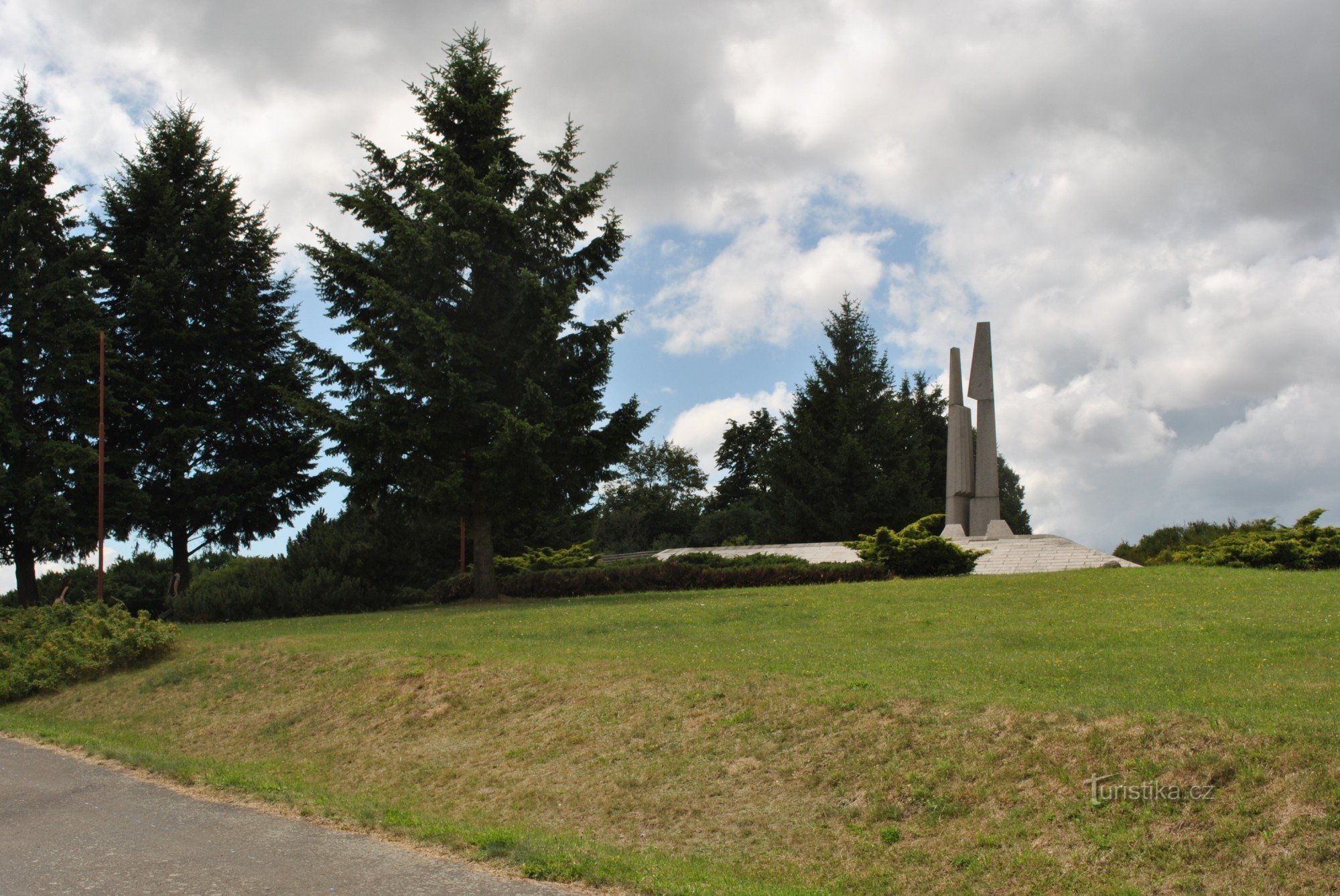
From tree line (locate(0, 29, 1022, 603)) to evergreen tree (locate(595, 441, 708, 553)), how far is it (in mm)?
19894

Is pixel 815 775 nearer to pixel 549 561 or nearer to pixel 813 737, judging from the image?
pixel 813 737

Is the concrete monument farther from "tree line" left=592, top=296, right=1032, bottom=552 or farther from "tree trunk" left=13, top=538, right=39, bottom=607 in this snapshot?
"tree trunk" left=13, top=538, right=39, bottom=607

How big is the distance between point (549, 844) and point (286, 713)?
6.49 m

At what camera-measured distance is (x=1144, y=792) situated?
6.46 m

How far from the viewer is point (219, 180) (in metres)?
29.8

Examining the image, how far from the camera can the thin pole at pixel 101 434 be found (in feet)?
79.4

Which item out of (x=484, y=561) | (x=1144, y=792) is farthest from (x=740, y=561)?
(x=1144, y=792)

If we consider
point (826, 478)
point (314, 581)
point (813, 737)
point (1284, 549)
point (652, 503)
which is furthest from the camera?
point (652, 503)

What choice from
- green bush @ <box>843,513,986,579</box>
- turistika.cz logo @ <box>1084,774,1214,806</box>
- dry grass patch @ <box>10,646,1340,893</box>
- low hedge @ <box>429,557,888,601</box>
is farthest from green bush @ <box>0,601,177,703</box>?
turistika.cz logo @ <box>1084,774,1214,806</box>

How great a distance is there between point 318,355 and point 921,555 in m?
14.8

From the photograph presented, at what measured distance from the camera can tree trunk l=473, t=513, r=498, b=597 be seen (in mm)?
23547

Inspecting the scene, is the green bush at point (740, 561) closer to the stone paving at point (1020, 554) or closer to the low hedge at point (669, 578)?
the low hedge at point (669, 578)

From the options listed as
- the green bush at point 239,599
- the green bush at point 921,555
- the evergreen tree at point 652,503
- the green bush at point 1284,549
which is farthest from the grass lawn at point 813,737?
the evergreen tree at point 652,503

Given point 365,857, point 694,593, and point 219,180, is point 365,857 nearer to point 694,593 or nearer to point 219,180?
point 694,593
